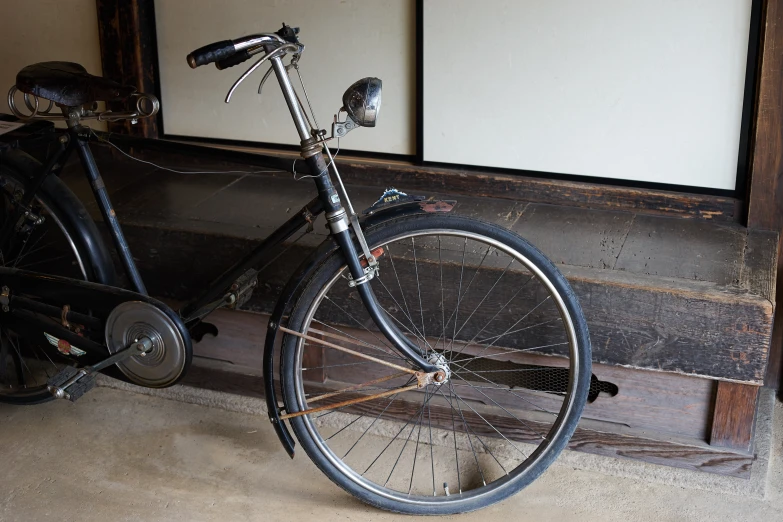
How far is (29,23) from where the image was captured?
3469mm

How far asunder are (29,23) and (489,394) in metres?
2.31

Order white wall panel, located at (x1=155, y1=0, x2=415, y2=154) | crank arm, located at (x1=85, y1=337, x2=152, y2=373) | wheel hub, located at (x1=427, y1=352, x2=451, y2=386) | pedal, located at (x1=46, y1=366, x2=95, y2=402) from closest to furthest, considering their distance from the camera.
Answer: wheel hub, located at (x1=427, y1=352, x2=451, y2=386)
crank arm, located at (x1=85, y1=337, x2=152, y2=373)
pedal, located at (x1=46, y1=366, x2=95, y2=402)
white wall panel, located at (x1=155, y1=0, x2=415, y2=154)

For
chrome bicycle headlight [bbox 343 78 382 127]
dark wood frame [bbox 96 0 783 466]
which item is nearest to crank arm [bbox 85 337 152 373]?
dark wood frame [bbox 96 0 783 466]

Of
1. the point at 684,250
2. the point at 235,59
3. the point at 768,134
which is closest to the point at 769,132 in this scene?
Result: the point at 768,134

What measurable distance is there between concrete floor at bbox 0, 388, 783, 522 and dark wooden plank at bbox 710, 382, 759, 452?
0.15 m

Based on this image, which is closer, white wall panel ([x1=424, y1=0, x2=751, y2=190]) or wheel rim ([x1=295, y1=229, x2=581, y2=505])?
wheel rim ([x1=295, y1=229, x2=581, y2=505])

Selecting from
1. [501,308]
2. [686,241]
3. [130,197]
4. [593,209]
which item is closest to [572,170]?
[593,209]

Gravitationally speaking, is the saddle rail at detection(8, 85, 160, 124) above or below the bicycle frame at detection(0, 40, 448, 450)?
above

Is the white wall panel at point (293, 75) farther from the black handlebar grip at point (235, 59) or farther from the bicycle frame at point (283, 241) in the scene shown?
the black handlebar grip at point (235, 59)

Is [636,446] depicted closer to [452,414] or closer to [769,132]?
[452,414]

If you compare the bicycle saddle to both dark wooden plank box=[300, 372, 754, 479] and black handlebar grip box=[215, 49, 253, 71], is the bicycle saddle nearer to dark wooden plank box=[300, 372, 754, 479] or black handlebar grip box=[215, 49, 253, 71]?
black handlebar grip box=[215, 49, 253, 71]

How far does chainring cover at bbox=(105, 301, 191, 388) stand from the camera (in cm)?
243

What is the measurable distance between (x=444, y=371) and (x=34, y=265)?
1.54 metres

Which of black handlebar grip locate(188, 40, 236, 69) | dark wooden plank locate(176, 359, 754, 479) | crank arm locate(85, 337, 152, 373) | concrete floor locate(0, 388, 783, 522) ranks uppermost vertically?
black handlebar grip locate(188, 40, 236, 69)
